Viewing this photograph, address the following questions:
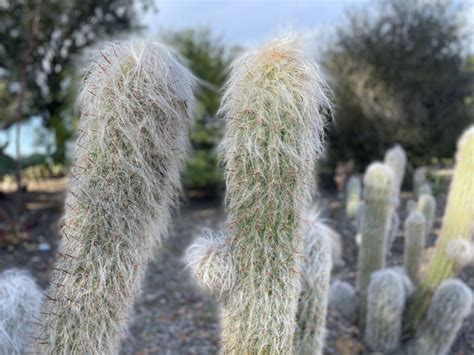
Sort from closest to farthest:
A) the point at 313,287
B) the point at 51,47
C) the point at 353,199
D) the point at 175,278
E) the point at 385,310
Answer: the point at 313,287
the point at 385,310
the point at 175,278
the point at 353,199
the point at 51,47

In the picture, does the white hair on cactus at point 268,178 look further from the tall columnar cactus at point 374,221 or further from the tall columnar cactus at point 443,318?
the tall columnar cactus at point 374,221

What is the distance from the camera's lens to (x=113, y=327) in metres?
1.78

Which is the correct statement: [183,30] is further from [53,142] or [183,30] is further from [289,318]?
[289,318]

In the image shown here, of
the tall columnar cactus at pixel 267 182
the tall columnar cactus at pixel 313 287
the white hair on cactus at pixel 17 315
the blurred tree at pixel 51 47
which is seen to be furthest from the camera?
the blurred tree at pixel 51 47

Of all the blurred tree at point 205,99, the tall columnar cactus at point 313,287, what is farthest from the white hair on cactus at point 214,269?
the blurred tree at point 205,99

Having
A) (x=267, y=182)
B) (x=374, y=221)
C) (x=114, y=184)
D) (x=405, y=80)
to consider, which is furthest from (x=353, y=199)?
(x=114, y=184)

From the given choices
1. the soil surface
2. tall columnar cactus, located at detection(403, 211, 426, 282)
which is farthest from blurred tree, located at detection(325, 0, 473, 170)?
tall columnar cactus, located at detection(403, 211, 426, 282)

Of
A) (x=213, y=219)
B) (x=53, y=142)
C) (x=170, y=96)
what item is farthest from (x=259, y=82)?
(x=53, y=142)

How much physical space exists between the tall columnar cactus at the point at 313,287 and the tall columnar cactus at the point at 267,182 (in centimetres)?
66

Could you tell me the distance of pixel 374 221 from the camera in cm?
446

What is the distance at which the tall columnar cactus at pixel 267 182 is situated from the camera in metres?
1.61

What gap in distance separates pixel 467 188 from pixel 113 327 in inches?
133

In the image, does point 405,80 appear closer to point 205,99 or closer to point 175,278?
point 205,99

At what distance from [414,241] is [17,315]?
3.72 m
